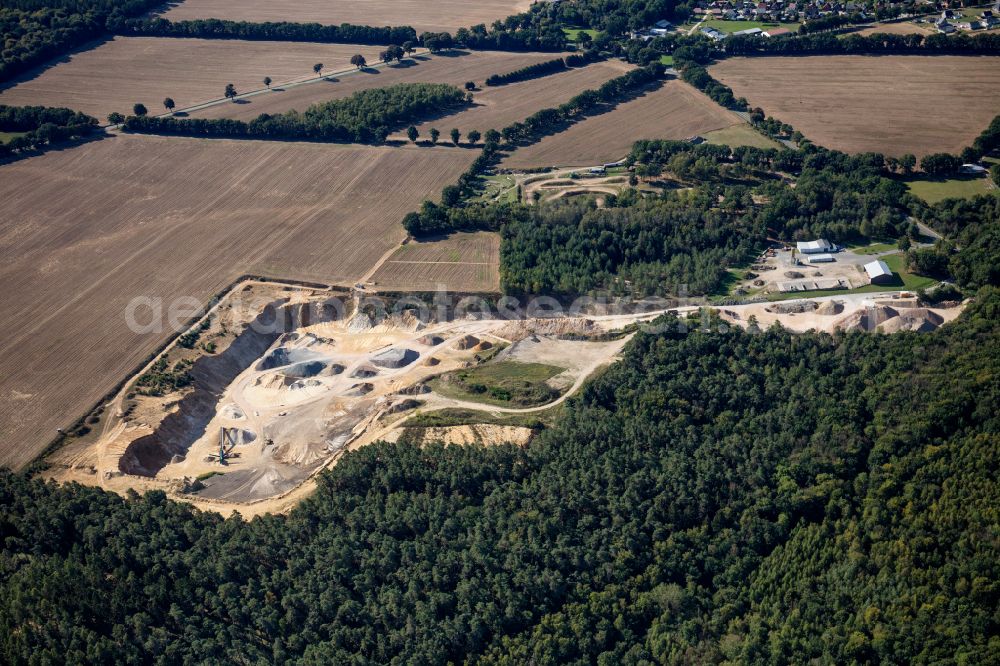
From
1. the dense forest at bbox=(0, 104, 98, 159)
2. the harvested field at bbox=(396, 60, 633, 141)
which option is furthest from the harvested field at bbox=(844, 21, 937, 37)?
the dense forest at bbox=(0, 104, 98, 159)

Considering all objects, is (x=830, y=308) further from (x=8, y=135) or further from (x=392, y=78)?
(x=8, y=135)

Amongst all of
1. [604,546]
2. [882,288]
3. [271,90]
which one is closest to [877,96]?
[882,288]

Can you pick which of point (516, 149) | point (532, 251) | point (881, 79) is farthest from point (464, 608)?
point (881, 79)

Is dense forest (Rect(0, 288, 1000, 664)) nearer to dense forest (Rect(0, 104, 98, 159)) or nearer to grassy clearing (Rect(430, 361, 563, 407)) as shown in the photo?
grassy clearing (Rect(430, 361, 563, 407))

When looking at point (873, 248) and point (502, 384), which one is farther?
point (873, 248)

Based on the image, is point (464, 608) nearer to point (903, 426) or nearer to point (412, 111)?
point (903, 426)

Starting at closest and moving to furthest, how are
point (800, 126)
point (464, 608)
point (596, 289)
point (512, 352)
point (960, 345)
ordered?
1. point (464, 608)
2. point (960, 345)
3. point (512, 352)
4. point (596, 289)
5. point (800, 126)

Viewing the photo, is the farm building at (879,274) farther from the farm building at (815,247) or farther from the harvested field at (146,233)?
the harvested field at (146,233)
